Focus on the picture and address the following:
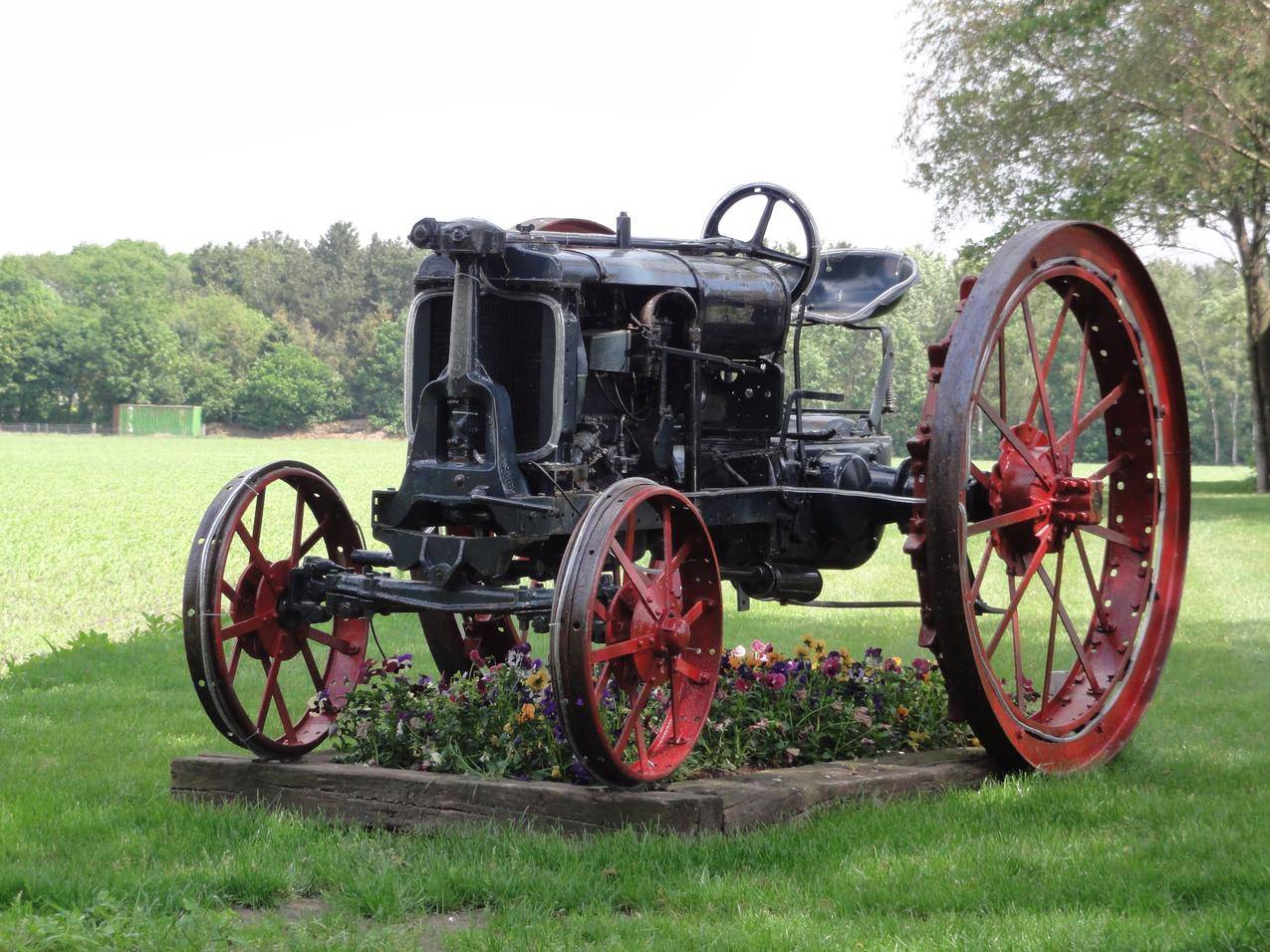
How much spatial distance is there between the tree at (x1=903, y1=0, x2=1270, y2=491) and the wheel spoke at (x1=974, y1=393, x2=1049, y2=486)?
17.3m

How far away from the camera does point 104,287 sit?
9462 centimetres

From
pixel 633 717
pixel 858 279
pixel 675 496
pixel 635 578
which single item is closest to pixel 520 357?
pixel 675 496

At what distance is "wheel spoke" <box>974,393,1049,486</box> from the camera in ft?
18.6

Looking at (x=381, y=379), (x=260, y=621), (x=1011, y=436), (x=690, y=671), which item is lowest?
(x=690, y=671)

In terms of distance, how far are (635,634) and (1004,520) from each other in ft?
5.54

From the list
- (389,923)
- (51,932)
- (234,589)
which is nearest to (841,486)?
(234,589)

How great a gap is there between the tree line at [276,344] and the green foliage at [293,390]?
0.05m

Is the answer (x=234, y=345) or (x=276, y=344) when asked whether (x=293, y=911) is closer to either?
(x=276, y=344)

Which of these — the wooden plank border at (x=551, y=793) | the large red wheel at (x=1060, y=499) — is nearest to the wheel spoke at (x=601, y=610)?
the wooden plank border at (x=551, y=793)

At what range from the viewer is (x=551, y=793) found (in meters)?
5.17

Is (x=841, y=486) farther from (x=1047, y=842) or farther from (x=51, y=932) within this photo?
(x=51, y=932)

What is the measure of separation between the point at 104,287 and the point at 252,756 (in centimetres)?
9534

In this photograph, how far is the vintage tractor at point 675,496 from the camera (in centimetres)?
536

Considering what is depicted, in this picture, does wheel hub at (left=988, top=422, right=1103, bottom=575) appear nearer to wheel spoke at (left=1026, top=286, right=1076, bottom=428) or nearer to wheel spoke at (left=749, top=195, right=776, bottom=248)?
wheel spoke at (left=1026, top=286, right=1076, bottom=428)
